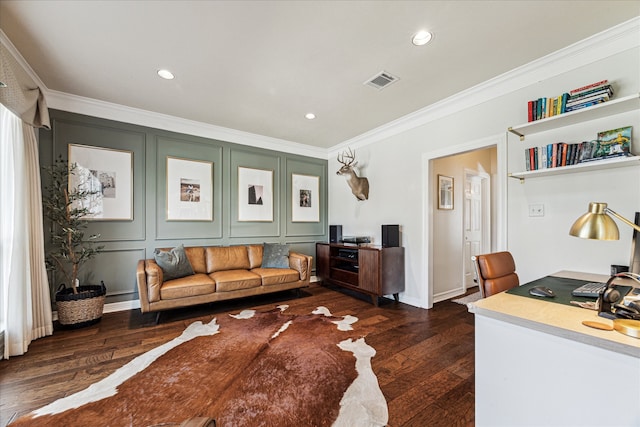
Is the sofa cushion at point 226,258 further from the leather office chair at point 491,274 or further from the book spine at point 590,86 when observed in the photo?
the book spine at point 590,86

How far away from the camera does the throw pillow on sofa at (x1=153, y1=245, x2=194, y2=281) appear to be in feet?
10.8

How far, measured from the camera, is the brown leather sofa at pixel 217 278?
9.78 feet

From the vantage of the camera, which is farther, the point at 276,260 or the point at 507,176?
the point at 276,260

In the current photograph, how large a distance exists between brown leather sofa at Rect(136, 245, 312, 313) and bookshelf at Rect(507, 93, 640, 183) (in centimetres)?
312

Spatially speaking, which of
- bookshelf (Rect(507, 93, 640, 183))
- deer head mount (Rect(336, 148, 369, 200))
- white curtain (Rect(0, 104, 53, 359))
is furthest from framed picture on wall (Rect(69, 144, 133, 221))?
Result: bookshelf (Rect(507, 93, 640, 183))

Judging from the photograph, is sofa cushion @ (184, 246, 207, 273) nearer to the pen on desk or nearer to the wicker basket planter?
the wicker basket planter

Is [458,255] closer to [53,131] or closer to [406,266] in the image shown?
[406,266]

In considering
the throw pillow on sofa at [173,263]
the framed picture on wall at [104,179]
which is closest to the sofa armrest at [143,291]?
the throw pillow on sofa at [173,263]

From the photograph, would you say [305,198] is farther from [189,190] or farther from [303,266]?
[189,190]

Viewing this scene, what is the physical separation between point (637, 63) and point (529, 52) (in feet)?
2.36

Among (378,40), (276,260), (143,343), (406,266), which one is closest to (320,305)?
(276,260)

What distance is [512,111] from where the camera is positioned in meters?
2.65

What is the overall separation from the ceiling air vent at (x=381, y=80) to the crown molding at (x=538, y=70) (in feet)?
2.94

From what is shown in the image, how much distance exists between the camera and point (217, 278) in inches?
134
